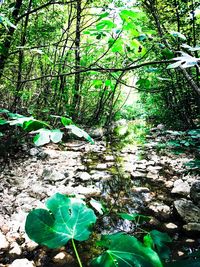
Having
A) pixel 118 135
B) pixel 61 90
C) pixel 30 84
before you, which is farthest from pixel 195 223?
pixel 118 135

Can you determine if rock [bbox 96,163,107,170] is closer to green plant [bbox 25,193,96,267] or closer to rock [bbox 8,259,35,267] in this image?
rock [bbox 8,259,35,267]

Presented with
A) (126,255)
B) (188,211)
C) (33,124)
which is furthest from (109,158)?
(126,255)

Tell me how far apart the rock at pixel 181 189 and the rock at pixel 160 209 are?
401mm

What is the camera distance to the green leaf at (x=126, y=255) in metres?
0.53

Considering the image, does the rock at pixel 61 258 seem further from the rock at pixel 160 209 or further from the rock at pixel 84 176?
the rock at pixel 84 176

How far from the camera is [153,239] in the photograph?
2.95 ft

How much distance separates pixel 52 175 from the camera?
3.62 metres

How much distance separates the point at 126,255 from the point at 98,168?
3.65 meters

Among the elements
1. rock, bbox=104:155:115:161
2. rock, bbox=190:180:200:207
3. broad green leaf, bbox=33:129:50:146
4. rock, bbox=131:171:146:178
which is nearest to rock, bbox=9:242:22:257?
broad green leaf, bbox=33:129:50:146

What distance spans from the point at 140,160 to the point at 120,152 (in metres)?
0.79

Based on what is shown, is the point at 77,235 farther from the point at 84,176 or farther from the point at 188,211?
the point at 84,176

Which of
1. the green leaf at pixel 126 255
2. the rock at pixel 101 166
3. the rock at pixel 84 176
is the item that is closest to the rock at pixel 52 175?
the rock at pixel 84 176

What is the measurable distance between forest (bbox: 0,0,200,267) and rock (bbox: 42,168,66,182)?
0.02 m

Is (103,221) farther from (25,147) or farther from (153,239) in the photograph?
(25,147)
